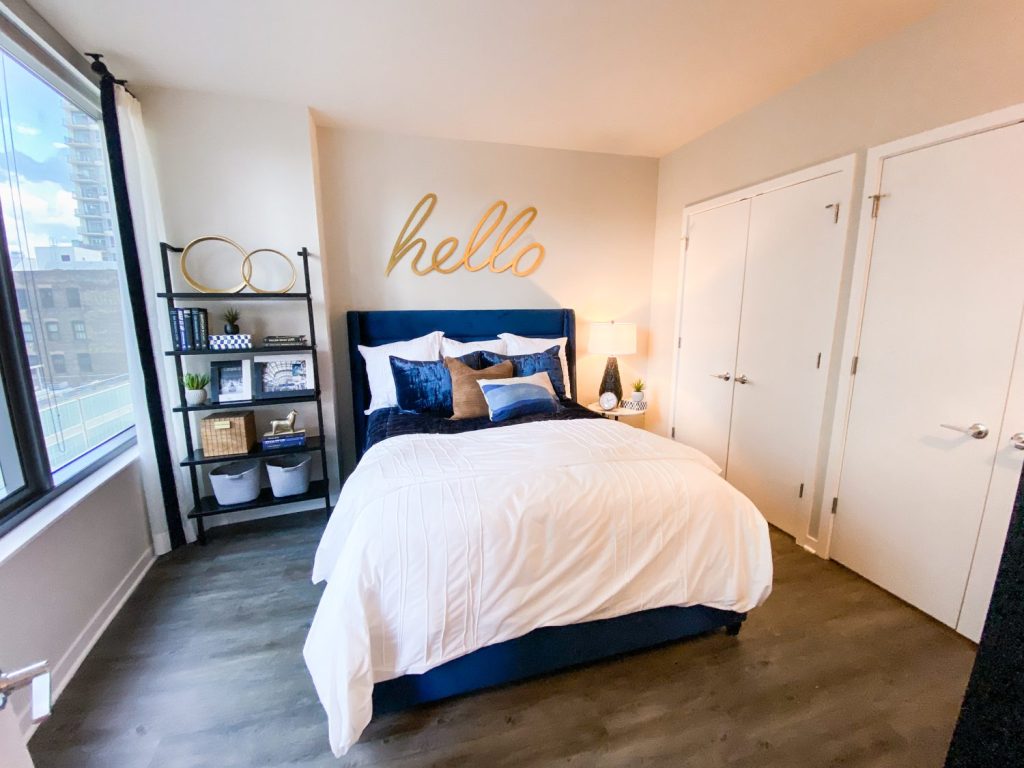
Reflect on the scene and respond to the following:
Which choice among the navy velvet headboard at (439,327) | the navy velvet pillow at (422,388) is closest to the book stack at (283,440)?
the navy velvet headboard at (439,327)

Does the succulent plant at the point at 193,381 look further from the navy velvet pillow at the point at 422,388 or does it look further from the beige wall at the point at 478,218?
the navy velvet pillow at the point at 422,388

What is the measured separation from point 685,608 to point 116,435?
3.11 metres

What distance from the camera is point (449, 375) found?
8.89 ft

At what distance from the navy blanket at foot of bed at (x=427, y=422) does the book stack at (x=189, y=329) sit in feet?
3.41

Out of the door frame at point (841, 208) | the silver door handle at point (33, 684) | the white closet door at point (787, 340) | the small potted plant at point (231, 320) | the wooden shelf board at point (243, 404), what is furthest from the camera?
the small potted plant at point (231, 320)

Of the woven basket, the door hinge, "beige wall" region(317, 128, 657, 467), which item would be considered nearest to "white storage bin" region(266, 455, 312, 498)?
the woven basket

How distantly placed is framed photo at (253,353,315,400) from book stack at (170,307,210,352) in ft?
0.97

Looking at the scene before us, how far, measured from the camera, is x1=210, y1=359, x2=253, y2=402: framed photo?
2.57 meters

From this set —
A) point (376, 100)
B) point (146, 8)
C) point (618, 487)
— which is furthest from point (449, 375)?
point (146, 8)

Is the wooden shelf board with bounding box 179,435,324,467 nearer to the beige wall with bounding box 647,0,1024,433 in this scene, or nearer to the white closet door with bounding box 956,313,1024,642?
the beige wall with bounding box 647,0,1024,433

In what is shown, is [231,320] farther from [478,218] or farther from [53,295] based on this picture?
[478,218]

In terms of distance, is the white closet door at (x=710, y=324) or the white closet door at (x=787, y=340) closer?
the white closet door at (x=787, y=340)

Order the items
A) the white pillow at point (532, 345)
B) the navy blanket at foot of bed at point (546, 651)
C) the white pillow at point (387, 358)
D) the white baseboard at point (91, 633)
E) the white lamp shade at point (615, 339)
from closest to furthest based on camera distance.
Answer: the navy blanket at foot of bed at point (546, 651)
the white baseboard at point (91, 633)
the white pillow at point (387, 358)
the white pillow at point (532, 345)
the white lamp shade at point (615, 339)

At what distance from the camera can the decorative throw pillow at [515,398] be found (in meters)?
2.48
